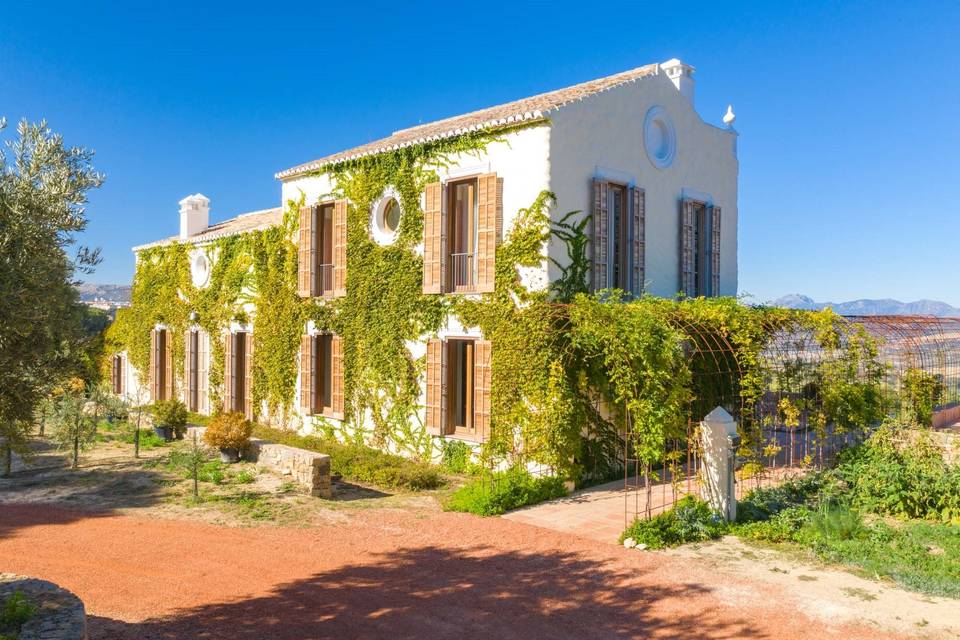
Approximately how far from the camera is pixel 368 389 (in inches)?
588

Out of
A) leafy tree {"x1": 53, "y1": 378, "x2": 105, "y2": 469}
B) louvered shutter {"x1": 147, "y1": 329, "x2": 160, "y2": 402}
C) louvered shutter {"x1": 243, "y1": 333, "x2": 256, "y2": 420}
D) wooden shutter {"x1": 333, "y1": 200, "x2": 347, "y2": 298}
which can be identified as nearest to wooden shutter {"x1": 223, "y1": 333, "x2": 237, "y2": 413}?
louvered shutter {"x1": 243, "y1": 333, "x2": 256, "y2": 420}

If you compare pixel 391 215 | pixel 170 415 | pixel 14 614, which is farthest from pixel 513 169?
pixel 170 415

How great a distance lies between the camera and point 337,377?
15.8 m

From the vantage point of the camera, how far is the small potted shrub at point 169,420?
56.2 ft

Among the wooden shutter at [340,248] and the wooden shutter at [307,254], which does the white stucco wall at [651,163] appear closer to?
the wooden shutter at [340,248]

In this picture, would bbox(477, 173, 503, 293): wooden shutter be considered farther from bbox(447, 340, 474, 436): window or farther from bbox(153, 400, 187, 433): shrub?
bbox(153, 400, 187, 433): shrub

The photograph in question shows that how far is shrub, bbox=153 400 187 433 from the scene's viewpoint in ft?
56.2

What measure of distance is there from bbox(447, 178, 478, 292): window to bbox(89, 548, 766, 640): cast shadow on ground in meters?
6.53

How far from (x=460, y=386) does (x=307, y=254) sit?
560 cm

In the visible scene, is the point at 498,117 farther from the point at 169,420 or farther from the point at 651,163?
the point at 169,420

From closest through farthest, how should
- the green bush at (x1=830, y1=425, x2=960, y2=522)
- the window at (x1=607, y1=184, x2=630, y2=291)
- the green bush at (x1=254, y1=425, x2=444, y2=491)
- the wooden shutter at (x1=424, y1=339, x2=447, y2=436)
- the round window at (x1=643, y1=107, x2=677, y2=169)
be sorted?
1. the green bush at (x1=830, y1=425, x2=960, y2=522)
2. the green bush at (x1=254, y1=425, x2=444, y2=491)
3. the wooden shutter at (x1=424, y1=339, x2=447, y2=436)
4. the window at (x1=607, y1=184, x2=630, y2=291)
5. the round window at (x1=643, y1=107, x2=677, y2=169)

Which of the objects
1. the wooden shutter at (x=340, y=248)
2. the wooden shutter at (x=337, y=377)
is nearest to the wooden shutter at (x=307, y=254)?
the wooden shutter at (x=340, y=248)

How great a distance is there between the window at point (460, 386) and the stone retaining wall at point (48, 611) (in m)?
8.21

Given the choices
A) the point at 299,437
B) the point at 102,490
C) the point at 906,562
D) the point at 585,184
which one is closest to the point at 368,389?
the point at 299,437
